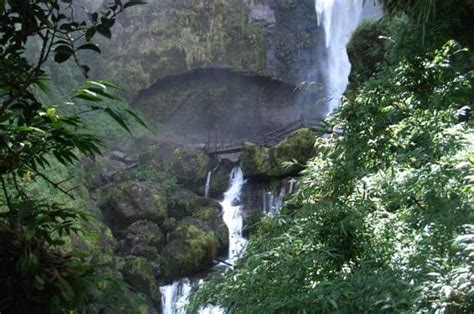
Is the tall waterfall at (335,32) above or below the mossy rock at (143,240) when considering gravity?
above

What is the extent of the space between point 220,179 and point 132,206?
11.2ft

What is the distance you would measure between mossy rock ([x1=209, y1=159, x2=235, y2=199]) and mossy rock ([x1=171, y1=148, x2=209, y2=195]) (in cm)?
31

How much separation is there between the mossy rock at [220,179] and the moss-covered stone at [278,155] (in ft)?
4.27

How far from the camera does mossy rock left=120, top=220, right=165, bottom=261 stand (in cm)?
901

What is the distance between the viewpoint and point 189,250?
29.3 feet

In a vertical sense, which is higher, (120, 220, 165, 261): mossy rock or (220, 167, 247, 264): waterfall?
(220, 167, 247, 264): waterfall

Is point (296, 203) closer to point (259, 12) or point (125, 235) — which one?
point (125, 235)

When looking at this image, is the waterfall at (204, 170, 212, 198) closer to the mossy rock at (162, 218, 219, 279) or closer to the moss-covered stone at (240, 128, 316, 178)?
Result: the moss-covered stone at (240, 128, 316, 178)

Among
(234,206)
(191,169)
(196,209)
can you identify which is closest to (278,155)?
(234,206)

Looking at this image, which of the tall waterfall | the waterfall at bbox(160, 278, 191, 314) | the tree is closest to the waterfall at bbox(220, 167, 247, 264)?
the waterfall at bbox(160, 278, 191, 314)

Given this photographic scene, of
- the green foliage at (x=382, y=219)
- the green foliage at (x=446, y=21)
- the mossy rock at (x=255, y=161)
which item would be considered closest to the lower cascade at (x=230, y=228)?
the mossy rock at (x=255, y=161)

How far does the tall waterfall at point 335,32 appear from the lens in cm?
1783

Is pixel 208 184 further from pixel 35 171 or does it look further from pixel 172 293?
pixel 35 171

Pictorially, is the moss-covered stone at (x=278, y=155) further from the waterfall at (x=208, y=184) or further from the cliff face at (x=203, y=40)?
the cliff face at (x=203, y=40)
